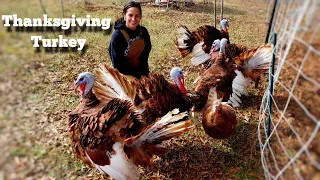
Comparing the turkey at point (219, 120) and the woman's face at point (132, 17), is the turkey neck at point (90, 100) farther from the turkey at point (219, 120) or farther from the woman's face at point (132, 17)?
the turkey at point (219, 120)

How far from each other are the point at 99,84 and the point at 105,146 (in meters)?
0.90

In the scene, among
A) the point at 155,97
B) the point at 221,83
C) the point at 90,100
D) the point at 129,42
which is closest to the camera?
the point at 90,100

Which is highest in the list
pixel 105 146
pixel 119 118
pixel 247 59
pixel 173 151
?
pixel 247 59

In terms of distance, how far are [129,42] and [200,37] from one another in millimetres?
2434

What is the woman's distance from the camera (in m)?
3.27

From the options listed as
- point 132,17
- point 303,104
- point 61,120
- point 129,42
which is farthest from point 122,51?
point 303,104

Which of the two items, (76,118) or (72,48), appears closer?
(76,118)

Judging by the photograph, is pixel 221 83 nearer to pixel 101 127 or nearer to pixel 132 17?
pixel 132 17

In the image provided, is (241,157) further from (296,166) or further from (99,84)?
(99,84)

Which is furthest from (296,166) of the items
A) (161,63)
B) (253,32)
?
(253,32)

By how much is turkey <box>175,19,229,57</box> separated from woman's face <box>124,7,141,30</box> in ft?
7.74

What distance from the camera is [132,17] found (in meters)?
3.24

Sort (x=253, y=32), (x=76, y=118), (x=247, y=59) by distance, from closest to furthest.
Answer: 1. (x=76, y=118)
2. (x=247, y=59)
3. (x=253, y=32)

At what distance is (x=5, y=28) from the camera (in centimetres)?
591
